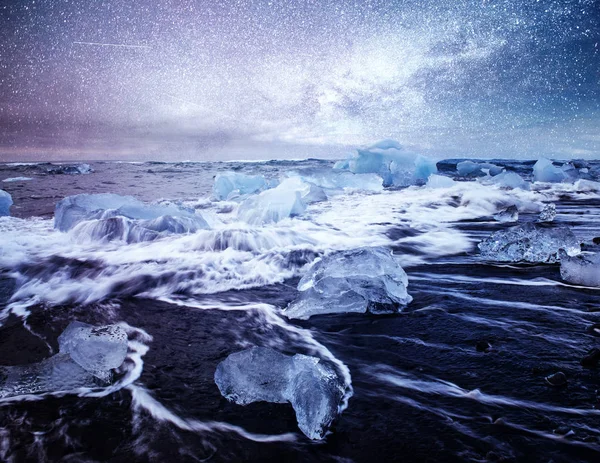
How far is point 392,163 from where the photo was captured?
1623cm

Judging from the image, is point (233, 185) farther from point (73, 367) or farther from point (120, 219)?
point (73, 367)

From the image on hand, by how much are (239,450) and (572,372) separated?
1544 millimetres

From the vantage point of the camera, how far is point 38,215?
6.92 metres

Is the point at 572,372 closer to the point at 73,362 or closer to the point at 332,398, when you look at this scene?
the point at 332,398

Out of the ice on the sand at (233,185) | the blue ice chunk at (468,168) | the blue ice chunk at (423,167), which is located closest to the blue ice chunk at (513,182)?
the blue ice chunk at (423,167)

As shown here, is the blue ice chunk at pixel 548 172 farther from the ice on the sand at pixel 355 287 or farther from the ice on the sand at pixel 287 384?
the ice on the sand at pixel 287 384

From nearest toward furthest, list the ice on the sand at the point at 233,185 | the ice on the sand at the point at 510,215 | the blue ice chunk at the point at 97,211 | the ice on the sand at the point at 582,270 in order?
the ice on the sand at the point at 582,270
the blue ice chunk at the point at 97,211
the ice on the sand at the point at 510,215
the ice on the sand at the point at 233,185

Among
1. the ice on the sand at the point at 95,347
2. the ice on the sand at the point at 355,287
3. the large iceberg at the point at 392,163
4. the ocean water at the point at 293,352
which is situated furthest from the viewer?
the large iceberg at the point at 392,163

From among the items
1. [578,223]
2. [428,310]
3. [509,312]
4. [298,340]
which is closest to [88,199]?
[298,340]

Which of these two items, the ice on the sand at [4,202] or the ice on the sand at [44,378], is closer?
the ice on the sand at [44,378]

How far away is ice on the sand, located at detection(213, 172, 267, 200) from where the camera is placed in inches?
419

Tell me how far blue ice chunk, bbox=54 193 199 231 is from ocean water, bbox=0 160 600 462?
1373mm

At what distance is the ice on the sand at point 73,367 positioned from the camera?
156 centimetres

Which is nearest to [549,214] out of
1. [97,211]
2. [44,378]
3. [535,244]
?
[535,244]
